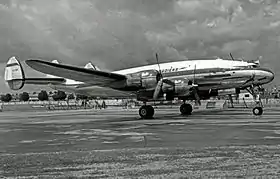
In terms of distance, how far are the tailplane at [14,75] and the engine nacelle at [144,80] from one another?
1260cm

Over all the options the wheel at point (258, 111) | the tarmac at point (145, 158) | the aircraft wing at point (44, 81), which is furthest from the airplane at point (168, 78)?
the tarmac at point (145, 158)

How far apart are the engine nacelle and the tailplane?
12.6m

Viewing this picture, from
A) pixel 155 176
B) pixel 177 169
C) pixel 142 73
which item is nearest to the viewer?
pixel 155 176

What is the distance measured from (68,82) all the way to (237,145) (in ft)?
80.6

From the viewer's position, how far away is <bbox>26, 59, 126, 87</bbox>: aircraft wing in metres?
18.9

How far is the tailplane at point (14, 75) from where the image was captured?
96.1ft

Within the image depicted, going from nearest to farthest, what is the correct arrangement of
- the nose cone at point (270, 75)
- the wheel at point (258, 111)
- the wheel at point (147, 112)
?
the wheel at point (147, 112) < the wheel at point (258, 111) < the nose cone at point (270, 75)

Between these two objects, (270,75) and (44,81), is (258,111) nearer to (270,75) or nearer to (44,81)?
(270,75)

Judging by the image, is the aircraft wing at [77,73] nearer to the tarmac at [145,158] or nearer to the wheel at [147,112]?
the wheel at [147,112]

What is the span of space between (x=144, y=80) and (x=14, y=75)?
45.9 ft

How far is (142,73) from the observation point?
70.1ft

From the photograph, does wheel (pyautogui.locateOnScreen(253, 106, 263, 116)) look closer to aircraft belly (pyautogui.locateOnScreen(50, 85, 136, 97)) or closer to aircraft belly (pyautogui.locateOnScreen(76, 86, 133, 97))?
aircraft belly (pyautogui.locateOnScreen(50, 85, 136, 97))

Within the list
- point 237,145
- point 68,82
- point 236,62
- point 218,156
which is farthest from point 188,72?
point 218,156

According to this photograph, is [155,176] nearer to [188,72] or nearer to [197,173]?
[197,173]
